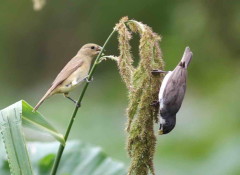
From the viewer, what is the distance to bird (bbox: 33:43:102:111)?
12.3ft

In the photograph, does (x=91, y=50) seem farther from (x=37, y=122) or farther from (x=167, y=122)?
(x=37, y=122)

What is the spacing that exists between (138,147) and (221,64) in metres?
4.94

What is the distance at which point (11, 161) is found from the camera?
259 cm

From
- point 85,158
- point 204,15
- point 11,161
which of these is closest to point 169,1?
point 204,15

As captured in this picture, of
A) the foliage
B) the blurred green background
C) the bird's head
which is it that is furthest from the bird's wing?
the blurred green background

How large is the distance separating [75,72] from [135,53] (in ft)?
14.0

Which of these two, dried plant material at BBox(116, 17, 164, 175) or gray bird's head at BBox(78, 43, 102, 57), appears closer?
dried plant material at BBox(116, 17, 164, 175)

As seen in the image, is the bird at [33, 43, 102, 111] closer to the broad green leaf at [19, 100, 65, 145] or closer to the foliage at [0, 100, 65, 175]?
the broad green leaf at [19, 100, 65, 145]

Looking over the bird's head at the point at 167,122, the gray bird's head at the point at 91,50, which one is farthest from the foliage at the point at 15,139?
the bird's head at the point at 167,122

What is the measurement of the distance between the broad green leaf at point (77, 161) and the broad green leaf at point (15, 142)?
1428 mm

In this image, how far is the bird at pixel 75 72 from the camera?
3750 millimetres

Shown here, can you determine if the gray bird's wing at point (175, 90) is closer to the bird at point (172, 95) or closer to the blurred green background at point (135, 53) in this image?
the bird at point (172, 95)

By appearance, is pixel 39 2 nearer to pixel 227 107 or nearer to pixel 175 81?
pixel 175 81

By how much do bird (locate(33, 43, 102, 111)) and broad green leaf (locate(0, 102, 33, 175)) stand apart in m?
1.01
